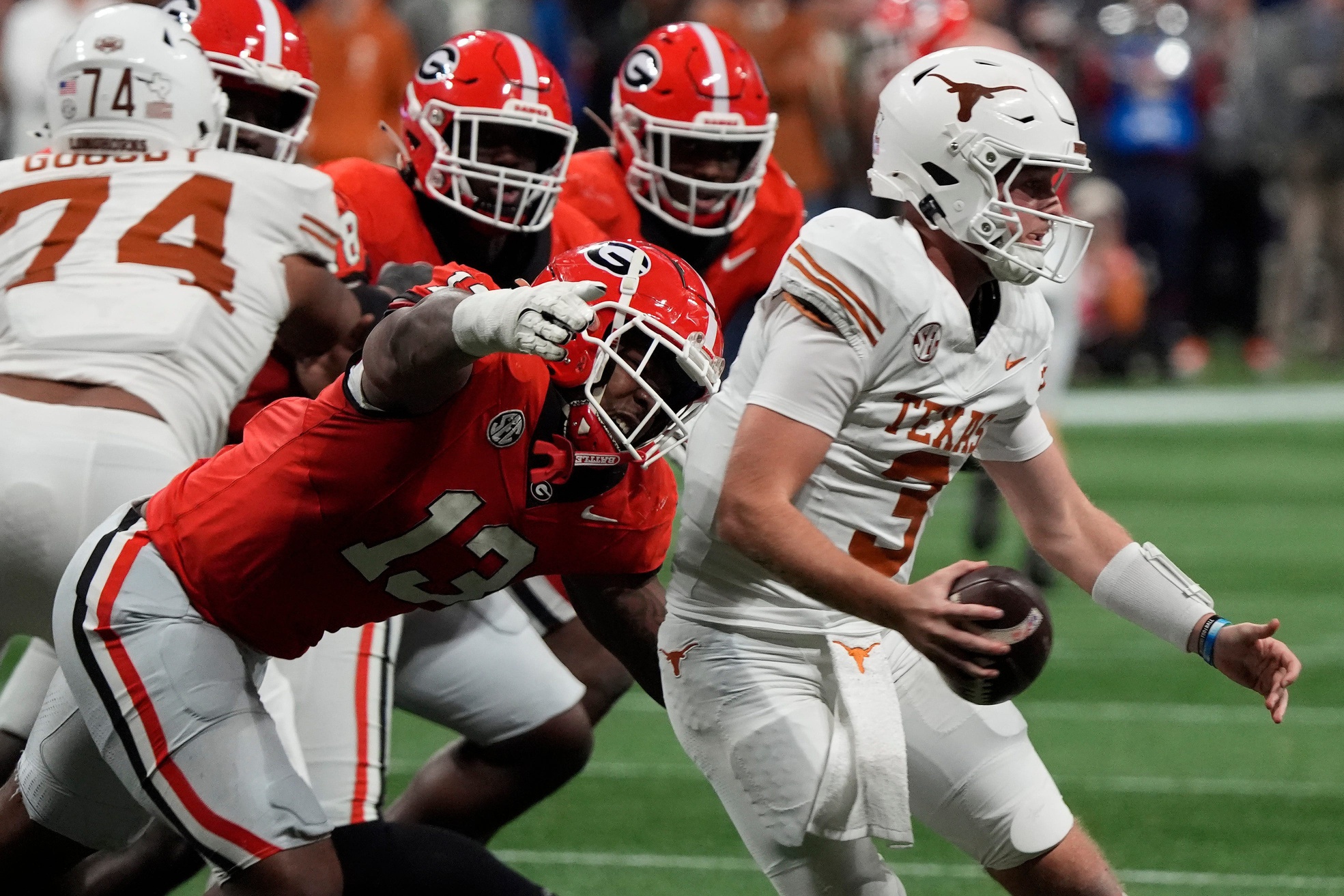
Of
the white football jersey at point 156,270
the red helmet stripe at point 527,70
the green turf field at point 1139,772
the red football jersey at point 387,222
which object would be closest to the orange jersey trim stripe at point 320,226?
the white football jersey at point 156,270

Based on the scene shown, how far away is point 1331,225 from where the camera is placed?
46.0 feet

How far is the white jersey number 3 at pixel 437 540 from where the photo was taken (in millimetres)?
3031

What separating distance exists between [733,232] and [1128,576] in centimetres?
187

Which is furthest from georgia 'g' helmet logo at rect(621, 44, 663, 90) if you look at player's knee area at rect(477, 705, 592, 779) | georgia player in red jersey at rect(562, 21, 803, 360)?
player's knee area at rect(477, 705, 592, 779)

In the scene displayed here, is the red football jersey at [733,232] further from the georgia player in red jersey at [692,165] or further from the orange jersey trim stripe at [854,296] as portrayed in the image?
the orange jersey trim stripe at [854,296]

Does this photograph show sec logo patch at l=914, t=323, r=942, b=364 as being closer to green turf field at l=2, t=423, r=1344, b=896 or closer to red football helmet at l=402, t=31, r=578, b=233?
red football helmet at l=402, t=31, r=578, b=233

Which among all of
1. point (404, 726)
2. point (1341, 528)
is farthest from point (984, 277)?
point (1341, 528)

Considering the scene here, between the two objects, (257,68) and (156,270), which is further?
(257,68)

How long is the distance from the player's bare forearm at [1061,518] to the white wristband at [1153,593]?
0.03 metres

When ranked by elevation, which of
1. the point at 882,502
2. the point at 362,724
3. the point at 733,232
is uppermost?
the point at 882,502

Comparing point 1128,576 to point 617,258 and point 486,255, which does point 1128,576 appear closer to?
point 617,258

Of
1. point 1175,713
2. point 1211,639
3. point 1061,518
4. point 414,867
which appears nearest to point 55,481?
point 414,867

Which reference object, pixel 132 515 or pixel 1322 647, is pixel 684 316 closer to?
pixel 132 515

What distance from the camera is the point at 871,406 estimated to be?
10.4ft
